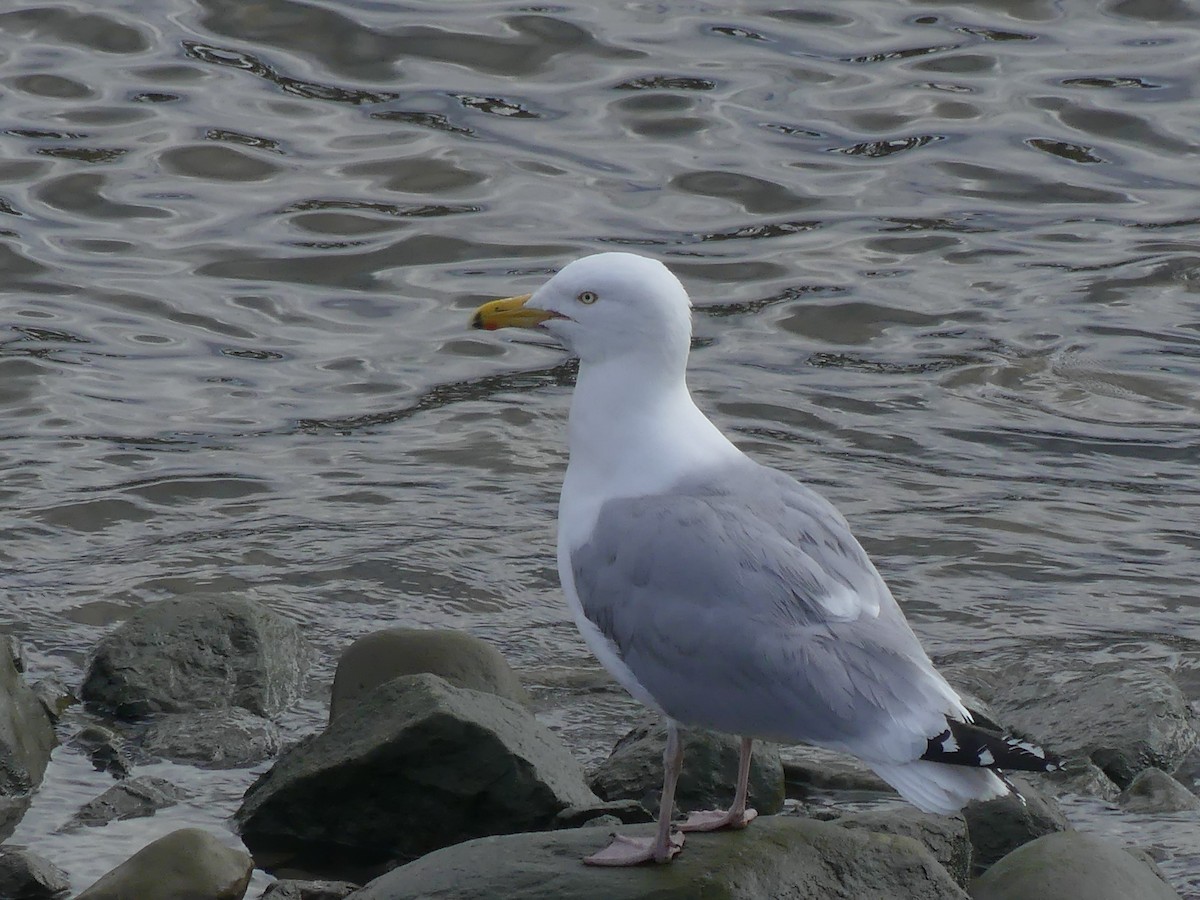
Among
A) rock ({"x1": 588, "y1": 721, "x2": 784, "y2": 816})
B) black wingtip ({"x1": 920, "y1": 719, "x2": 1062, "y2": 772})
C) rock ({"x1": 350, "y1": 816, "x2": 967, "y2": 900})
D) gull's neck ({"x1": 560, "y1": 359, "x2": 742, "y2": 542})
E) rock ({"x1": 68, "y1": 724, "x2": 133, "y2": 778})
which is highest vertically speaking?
gull's neck ({"x1": 560, "y1": 359, "x2": 742, "y2": 542})

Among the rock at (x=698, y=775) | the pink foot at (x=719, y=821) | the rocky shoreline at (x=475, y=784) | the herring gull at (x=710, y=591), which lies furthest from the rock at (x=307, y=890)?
the rock at (x=698, y=775)

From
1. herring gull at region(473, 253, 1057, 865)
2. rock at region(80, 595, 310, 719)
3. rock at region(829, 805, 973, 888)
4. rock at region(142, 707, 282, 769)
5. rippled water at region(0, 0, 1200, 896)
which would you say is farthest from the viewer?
rippled water at region(0, 0, 1200, 896)

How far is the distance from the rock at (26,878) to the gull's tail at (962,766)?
7.69 ft

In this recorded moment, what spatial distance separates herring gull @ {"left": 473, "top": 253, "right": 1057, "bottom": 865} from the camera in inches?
188

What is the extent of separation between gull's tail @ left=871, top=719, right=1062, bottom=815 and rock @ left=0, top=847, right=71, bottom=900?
92.3 inches

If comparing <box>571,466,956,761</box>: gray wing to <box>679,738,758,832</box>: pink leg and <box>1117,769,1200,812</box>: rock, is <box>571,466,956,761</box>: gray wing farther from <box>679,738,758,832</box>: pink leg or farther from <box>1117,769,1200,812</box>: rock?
<box>1117,769,1200,812</box>: rock

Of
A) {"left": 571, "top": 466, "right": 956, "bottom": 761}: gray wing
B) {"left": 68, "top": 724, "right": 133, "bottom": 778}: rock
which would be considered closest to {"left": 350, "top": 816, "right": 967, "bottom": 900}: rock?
{"left": 571, "top": 466, "right": 956, "bottom": 761}: gray wing

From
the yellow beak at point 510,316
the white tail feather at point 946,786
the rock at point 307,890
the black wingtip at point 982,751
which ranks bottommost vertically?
the rock at point 307,890

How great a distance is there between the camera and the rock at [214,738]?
6.38m

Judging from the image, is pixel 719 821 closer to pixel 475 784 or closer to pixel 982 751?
pixel 475 784

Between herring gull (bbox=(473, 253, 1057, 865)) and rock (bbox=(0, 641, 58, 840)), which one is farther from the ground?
herring gull (bbox=(473, 253, 1057, 865))

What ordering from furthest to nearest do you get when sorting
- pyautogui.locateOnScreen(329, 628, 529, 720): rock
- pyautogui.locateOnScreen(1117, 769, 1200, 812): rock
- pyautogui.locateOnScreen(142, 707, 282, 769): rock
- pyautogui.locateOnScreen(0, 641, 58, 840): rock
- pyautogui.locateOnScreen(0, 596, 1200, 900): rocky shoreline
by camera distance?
pyautogui.locateOnScreen(329, 628, 529, 720): rock, pyautogui.locateOnScreen(142, 707, 282, 769): rock, pyautogui.locateOnScreen(1117, 769, 1200, 812): rock, pyautogui.locateOnScreen(0, 641, 58, 840): rock, pyautogui.locateOnScreen(0, 596, 1200, 900): rocky shoreline

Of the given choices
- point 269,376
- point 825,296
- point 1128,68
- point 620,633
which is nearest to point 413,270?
point 269,376

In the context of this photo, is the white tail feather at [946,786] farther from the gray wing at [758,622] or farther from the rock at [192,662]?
the rock at [192,662]
